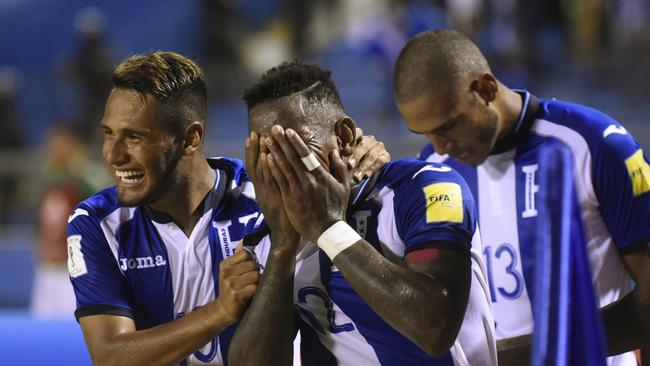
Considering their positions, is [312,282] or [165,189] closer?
[312,282]

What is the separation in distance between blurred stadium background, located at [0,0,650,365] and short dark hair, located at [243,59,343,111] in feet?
17.0

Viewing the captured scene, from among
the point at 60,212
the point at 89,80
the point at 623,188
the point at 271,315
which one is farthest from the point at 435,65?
the point at 89,80

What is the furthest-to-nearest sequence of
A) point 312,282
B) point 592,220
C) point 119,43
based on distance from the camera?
1. point 119,43
2. point 592,220
3. point 312,282

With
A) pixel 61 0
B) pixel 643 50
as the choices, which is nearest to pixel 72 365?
pixel 643 50

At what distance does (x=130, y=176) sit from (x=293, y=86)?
26.1 inches

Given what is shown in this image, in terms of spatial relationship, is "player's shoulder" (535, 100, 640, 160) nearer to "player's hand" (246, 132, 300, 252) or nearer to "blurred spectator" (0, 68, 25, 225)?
"player's hand" (246, 132, 300, 252)

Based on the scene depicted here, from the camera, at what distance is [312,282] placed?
9.46 ft

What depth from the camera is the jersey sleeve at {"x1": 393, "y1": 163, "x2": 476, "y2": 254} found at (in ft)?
8.46

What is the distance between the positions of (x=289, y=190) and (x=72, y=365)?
2.43 metres

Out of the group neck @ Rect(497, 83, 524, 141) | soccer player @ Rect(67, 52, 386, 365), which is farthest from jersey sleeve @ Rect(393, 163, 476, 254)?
neck @ Rect(497, 83, 524, 141)

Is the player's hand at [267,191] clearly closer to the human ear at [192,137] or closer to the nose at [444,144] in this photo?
the human ear at [192,137]

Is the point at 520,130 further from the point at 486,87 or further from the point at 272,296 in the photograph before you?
the point at 272,296

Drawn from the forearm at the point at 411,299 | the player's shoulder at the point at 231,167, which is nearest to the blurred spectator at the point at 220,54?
the player's shoulder at the point at 231,167

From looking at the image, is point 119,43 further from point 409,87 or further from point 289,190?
point 289,190
